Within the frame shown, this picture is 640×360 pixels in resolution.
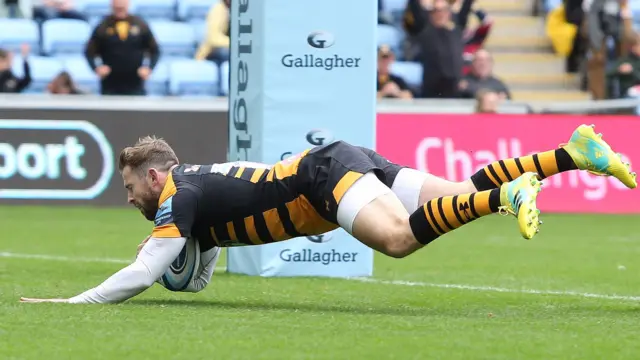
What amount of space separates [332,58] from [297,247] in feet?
4.51

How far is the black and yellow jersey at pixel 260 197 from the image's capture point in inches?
300

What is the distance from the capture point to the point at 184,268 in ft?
25.7

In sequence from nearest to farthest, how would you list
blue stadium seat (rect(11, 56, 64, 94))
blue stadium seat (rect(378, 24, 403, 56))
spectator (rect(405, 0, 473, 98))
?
1. blue stadium seat (rect(11, 56, 64, 94))
2. spectator (rect(405, 0, 473, 98))
3. blue stadium seat (rect(378, 24, 403, 56))

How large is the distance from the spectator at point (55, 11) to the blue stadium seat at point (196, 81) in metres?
1.88

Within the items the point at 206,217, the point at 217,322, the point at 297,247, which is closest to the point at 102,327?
the point at 217,322

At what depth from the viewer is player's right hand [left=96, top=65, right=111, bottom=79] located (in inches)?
703

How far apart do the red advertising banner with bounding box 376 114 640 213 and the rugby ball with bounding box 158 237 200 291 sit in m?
9.50

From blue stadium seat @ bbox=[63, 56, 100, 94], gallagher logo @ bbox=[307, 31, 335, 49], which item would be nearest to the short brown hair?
gallagher logo @ bbox=[307, 31, 335, 49]

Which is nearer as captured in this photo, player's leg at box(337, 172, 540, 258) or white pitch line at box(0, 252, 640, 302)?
player's leg at box(337, 172, 540, 258)

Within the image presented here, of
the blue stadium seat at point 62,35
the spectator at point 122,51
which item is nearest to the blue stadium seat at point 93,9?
the blue stadium seat at point 62,35

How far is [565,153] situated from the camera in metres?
7.75

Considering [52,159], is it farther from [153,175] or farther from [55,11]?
[153,175]

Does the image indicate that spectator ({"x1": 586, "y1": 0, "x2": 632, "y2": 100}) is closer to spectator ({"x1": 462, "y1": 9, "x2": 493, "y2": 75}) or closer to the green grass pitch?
spectator ({"x1": 462, "y1": 9, "x2": 493, "y2": 75})

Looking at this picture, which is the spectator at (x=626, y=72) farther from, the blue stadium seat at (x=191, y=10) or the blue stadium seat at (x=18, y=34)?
the blue stadium seat at (x=18, y=34)
